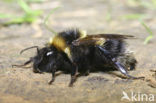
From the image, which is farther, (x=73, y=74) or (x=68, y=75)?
(x=68, y=75)

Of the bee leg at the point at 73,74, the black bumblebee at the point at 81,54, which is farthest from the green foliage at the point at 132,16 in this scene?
the bee leg at the point at 73,74

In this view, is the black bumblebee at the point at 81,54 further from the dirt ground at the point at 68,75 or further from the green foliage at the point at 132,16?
the green foliage at the point at 132,16

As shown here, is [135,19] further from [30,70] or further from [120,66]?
[30,70]

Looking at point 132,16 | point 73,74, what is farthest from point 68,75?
point 132,16

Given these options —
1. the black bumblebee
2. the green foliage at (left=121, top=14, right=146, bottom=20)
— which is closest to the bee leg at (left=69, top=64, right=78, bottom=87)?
the black bumblebee

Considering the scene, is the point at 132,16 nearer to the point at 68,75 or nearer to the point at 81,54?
the point at 81,54

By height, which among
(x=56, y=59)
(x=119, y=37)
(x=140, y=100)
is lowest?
(x=140, y=100)

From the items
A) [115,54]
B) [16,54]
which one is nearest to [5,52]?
[16,54]

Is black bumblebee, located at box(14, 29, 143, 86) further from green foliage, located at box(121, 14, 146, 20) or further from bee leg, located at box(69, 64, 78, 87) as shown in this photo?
green foliage, located at box(121, 14, 146, 20)
